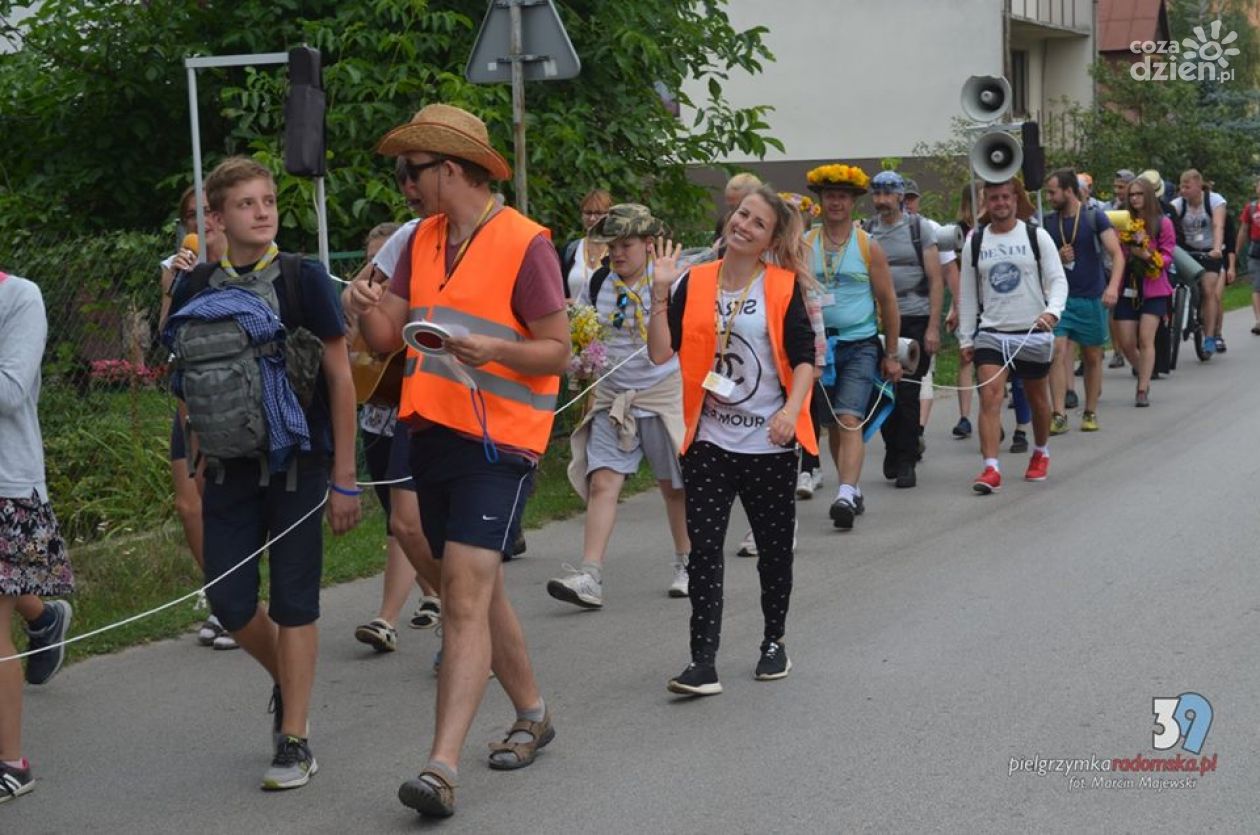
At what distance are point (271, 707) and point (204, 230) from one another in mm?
2214

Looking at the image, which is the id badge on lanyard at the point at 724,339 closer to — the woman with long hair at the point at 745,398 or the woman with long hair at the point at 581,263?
the woman with long hair at the point at 745,398

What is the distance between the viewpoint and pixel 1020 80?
4050cm

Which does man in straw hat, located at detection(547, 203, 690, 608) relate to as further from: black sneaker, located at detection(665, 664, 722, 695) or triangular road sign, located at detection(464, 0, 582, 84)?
triangular road sign, located at detection(464, 0, 582, 84)

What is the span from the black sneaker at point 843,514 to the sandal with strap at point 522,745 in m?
4.42

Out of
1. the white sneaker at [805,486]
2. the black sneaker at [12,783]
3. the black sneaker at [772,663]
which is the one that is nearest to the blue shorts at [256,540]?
the black sneaker at [12,783]

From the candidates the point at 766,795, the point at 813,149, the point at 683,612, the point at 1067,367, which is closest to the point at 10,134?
the point at 683,612

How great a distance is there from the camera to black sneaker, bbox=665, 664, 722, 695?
6.56 m

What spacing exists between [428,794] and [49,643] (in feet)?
7.97

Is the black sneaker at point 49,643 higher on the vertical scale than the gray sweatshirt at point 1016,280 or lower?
lower

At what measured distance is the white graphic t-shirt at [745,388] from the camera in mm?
6664

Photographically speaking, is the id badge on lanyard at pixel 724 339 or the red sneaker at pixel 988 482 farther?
the red sneaker at pixel 988 482

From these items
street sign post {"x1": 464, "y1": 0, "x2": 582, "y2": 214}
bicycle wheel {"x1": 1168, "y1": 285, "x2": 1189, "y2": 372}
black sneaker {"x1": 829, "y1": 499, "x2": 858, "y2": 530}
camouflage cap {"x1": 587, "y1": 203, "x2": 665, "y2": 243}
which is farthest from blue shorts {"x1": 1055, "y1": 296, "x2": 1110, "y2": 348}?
camouflage cap {"x1": 587, "y1": 203, "x2": 665, "y2": 243}

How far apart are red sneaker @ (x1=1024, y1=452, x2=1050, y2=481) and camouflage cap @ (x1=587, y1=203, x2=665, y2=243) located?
431 centimetres

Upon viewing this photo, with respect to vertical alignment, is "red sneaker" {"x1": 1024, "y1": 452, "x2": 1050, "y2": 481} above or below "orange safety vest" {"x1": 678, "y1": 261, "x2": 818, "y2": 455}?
below
